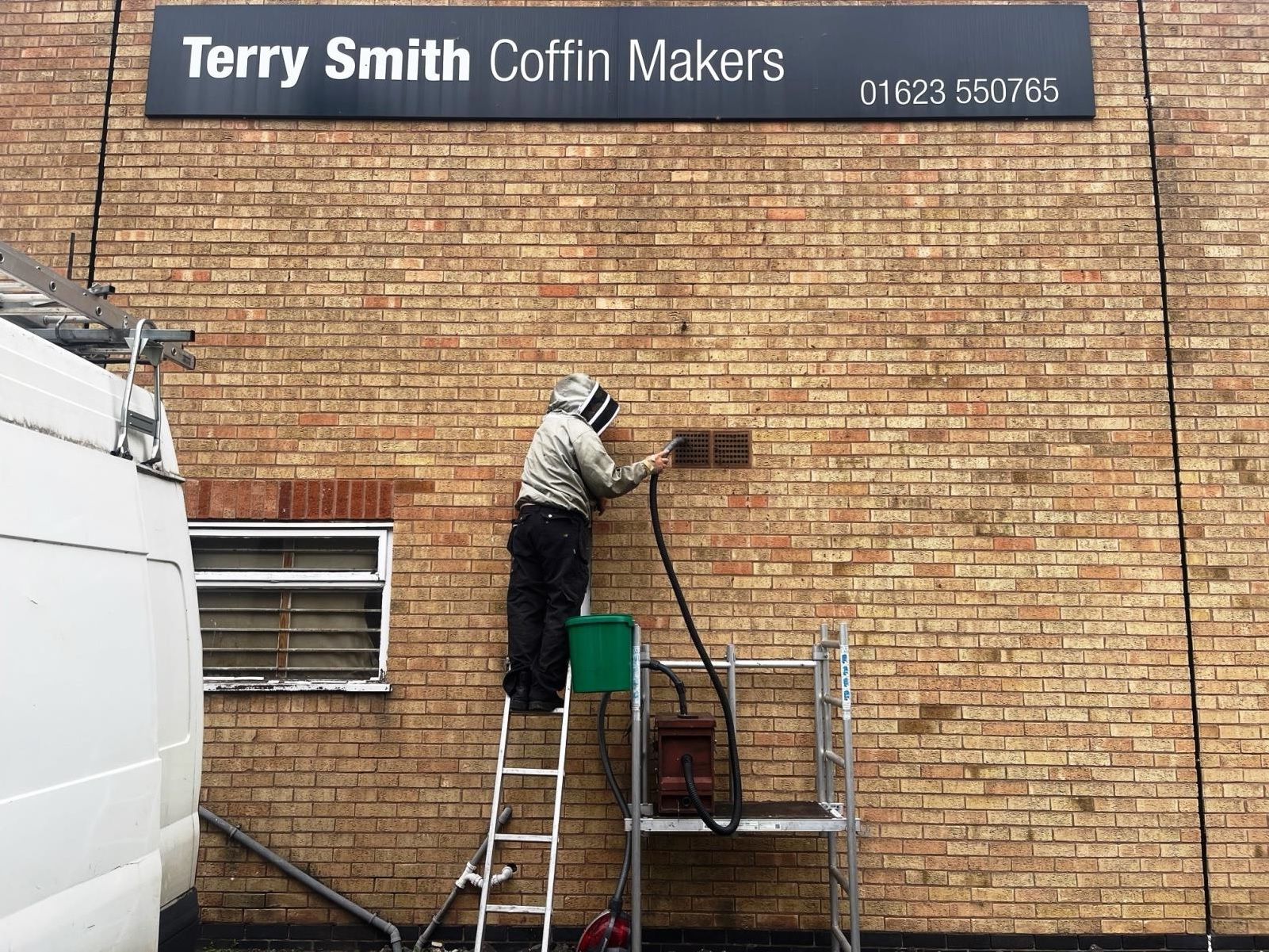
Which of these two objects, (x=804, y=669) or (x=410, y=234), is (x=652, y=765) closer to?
(x=804, y=669)

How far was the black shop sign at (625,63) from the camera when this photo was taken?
6113mm

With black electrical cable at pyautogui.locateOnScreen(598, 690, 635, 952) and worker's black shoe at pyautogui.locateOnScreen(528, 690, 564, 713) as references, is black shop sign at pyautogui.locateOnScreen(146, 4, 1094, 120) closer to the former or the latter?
worker's black shoe at pyautogui.locateOnScreen(528, 690, 564, 713)

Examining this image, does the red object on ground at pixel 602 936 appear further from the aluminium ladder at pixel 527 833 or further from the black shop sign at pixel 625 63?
the black shop sign at pixel 625 63

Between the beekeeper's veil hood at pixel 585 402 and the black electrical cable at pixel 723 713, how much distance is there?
1.46 ft

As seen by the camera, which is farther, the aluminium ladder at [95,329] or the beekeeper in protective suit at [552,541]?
the beekeeper in protective suit at [552,541]

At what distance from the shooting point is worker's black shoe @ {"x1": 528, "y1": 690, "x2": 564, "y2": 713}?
510 centimetres

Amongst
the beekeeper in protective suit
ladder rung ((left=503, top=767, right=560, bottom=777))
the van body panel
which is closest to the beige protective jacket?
the beekeeper in protective suit

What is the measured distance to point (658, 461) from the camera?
530 cm

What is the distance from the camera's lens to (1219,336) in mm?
5887

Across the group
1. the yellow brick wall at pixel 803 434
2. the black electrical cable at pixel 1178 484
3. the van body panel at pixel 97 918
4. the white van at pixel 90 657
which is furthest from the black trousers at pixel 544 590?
the black electrical cable at pixel 1178 484

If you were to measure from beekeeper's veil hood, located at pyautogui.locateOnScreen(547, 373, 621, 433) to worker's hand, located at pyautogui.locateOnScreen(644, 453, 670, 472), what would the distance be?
1.19ft

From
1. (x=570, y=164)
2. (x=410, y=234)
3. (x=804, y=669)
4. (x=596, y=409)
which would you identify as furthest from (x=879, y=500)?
→ (x=410, y=234)

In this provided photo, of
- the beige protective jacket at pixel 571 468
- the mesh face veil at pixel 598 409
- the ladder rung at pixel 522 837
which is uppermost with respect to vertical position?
the mesh face veil at pixel 598 409

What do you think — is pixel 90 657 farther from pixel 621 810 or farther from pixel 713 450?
pixel 713 450
